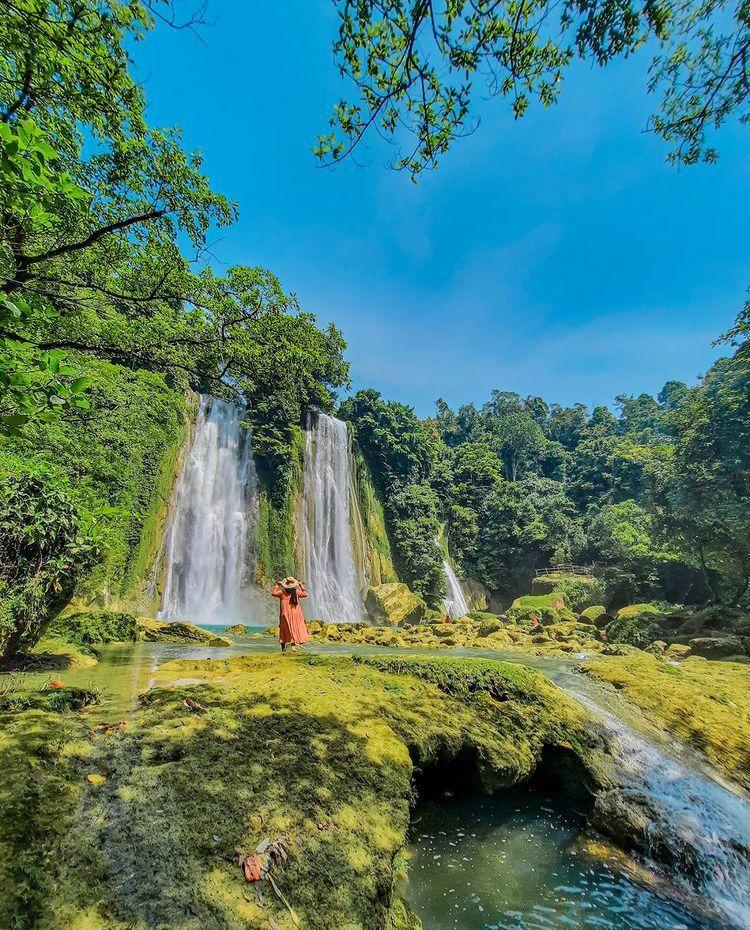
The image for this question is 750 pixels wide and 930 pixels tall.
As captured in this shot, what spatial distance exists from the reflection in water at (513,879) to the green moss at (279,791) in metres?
0.34

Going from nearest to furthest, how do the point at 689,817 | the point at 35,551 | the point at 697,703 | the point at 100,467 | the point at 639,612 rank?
the point at 689,817
the point at 35,551
the point at 697,703
the point at 100,467
the point at 639,612

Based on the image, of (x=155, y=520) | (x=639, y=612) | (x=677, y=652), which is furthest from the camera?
(x=155, y=520)

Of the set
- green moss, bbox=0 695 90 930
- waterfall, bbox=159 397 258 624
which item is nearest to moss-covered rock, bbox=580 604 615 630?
waterfall, bbox=159 397 258 624

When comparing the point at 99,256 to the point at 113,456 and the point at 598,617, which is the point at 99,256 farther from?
the point at 598,617

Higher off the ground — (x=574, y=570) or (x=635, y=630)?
(x=574, y=570)

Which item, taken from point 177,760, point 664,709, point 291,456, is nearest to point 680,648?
point 664,709

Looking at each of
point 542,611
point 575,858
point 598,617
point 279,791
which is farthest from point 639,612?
point 279,791

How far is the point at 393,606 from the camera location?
2500 cm

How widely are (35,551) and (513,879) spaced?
5.66m

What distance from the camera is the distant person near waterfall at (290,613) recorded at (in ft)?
25.8

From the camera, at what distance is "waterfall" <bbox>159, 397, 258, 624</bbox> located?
22.2 meters

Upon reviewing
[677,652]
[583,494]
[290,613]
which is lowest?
[677,652]

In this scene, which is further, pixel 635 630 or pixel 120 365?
pixel 635 630

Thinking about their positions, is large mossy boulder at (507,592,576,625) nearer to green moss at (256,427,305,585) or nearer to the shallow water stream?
green moss at (256,427,305,585)
